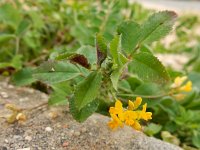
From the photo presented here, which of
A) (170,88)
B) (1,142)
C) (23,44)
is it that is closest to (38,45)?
(23,44)

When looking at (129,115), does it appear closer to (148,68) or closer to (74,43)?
(148,68)

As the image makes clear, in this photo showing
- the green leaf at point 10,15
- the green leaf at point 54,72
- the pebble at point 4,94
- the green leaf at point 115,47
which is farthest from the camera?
the green leaf at point 10,15

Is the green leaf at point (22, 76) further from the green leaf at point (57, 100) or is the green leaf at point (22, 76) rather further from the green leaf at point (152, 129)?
the green leaf at point (152, 129)

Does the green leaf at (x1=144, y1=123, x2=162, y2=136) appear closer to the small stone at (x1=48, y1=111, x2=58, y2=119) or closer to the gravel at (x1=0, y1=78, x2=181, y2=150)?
the gravel at (x1=0, y1=78, x2=181, y2=150)

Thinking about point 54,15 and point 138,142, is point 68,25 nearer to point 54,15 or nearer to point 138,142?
point 54,15

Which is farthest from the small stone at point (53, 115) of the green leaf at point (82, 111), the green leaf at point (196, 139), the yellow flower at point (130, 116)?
the green leaf at point (196, 139)


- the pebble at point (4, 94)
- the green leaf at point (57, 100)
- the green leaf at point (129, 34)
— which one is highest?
the green leaf at point (129, 34)

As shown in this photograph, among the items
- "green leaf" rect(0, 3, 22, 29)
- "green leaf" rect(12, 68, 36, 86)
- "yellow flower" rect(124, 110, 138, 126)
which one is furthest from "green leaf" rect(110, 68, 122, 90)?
"green leaf" rect(0, 3, 22, 29)
